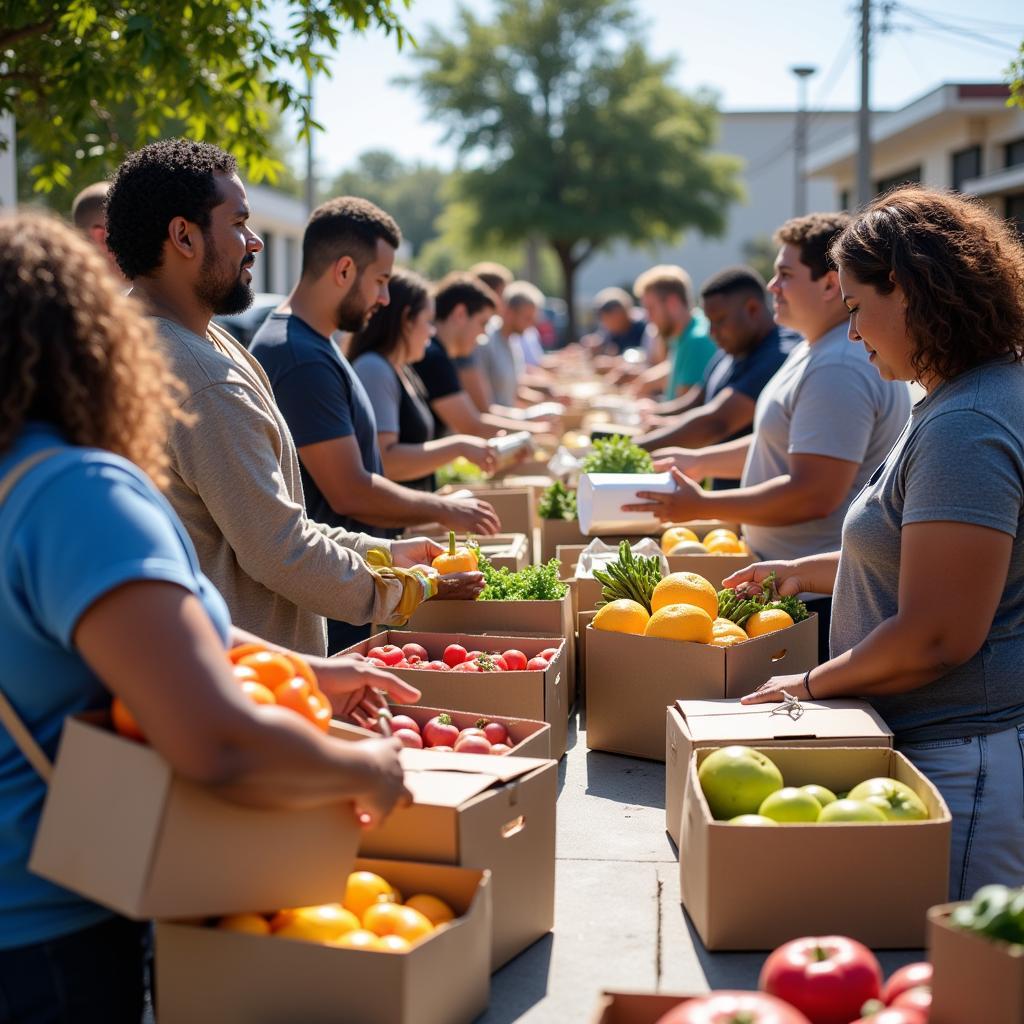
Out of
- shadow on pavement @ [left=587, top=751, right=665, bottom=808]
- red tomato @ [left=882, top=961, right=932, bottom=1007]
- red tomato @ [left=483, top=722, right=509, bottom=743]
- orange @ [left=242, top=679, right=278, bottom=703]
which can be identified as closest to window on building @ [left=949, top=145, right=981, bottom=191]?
shadow on pavement @ [left=587, top=751, right=665, bottom=808]

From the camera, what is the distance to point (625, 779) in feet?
12.6

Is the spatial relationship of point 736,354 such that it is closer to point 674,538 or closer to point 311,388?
point 674,538

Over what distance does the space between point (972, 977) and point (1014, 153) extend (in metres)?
27.6

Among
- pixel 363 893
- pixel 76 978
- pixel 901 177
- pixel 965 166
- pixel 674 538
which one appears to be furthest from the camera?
pixel 901 177

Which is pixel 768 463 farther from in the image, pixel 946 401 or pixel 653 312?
pixel 653 312

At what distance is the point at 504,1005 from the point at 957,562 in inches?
52.3

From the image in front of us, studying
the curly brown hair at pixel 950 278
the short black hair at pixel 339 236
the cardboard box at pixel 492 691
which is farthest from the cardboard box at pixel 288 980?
the short black hair at pixel 339 236

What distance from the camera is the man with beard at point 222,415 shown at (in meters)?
2.94

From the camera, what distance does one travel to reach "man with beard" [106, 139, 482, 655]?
2941 millimetres

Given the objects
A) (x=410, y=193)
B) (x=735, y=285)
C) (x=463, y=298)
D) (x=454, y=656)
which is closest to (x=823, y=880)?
(x=454, y=656)

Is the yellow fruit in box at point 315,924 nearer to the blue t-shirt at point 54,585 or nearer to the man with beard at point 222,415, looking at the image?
the blue t-shirt at point 54,585

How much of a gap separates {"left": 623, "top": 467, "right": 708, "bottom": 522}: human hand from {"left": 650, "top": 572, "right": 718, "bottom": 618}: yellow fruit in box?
2.59 ft

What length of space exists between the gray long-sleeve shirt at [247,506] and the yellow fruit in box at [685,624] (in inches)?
38.8

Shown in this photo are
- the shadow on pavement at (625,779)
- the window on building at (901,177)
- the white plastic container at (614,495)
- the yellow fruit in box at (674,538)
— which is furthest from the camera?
the window on building at (901,177)
